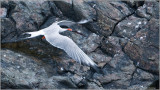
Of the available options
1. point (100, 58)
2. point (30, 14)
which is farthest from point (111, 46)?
point (30, 14)

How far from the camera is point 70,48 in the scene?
17.8 feet

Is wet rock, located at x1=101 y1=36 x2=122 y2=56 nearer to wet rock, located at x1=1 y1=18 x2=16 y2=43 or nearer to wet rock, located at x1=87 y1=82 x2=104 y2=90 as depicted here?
wet rock, located at x1=87 y1=82 x2=104 y2=90

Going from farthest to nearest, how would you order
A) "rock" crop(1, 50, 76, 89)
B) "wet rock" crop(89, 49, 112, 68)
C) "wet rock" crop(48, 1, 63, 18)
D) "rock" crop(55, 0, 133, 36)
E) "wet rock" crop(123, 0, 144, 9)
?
"wet rock" crop(48, 1, 63, 18), "wet rock" crop(123, 0, 144, 9), "rock" crop(55, 0, 133, 36), "wet rock" crop(89, 49, 112, 68), "rock" crop(1, 50, 76, 89)

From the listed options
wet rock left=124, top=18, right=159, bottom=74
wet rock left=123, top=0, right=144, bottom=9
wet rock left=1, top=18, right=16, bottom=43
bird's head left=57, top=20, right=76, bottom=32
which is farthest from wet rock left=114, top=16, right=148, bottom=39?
A: wet rock left=1, top=18, right=16, bottom=43

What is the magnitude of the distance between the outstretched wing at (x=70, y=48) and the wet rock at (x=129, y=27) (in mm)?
820

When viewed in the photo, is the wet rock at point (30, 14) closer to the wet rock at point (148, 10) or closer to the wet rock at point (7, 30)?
the wet rock at point (7, 30)

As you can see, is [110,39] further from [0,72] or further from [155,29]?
[0,72]

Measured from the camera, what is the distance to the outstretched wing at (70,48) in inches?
203

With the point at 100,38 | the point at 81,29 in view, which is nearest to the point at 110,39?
the point at 100,38

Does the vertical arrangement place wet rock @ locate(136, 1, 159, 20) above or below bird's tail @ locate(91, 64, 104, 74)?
above

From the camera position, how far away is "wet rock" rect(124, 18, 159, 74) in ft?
17.1

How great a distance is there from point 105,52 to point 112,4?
98 centimetres

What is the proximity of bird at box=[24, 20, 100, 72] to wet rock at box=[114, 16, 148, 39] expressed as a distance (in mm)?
706

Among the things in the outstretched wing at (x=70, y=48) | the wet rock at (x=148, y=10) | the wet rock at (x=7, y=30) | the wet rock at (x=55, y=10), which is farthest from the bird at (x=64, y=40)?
the wet rock at (x=148, y=10)
